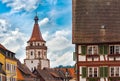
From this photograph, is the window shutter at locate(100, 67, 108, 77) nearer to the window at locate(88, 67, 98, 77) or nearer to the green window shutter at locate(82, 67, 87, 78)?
the window at locate(88, 67, 98, 77)

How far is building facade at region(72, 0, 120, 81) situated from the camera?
64.2 meters

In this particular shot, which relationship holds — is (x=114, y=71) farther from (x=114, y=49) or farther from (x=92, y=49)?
(x=92, y=49)

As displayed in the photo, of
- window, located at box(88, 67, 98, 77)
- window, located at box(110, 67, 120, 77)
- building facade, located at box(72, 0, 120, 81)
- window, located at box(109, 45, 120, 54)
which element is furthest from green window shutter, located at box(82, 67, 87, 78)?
window, located at box(109, 45, 120, 54)

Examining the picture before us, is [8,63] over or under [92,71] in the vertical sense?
under

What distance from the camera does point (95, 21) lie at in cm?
6581

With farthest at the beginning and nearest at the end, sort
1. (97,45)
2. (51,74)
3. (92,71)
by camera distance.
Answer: (51,74)
(97,45)
(92,71)

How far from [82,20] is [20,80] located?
49.1 meters

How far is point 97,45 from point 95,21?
126 inches

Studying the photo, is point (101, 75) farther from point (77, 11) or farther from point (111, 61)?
point (77, 11)

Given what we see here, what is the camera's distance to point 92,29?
65.2 m

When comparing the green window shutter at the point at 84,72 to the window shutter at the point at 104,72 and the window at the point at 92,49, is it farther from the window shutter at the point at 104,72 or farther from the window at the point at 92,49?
the window at the point at 92,49

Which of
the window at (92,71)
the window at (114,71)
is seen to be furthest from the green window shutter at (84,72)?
the window at (114,71)

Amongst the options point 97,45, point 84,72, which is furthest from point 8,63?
point 97,45

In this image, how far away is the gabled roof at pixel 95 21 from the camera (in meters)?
64.6
